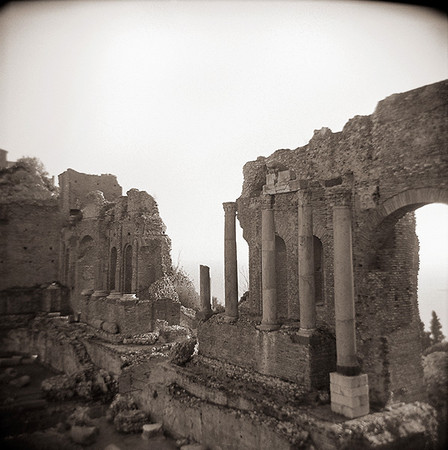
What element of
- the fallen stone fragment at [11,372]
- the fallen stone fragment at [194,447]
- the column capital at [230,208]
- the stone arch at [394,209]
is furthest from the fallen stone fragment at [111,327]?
the stone arch at [394,209]

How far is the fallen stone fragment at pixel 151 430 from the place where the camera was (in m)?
9.74

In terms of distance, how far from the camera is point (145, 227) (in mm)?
18562

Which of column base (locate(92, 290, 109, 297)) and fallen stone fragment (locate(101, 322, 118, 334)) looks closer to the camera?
fallen stone fragment (locate(101, 322, 118, 334))

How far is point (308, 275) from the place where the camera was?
30.6ft

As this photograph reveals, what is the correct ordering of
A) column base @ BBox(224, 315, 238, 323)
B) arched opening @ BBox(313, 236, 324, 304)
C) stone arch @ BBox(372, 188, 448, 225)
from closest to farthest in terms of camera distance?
1. stone arch @ BBox(372, 188, 448, 225)
2. arched opening @ BBox(313, 236, 324, 304)
3. column base @ BBox(224, 315, 238, 323)

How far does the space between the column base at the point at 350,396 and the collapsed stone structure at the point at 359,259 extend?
2 cm

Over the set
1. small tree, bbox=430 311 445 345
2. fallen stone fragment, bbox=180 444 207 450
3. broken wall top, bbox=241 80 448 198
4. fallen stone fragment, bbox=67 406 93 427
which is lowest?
fallen stone fragment, bbox=67 406 93 427

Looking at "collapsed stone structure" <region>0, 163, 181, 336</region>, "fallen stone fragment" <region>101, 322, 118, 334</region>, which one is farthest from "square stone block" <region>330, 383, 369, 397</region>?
"fallen stone fragment" <region>101, 322, 118, 334</region>

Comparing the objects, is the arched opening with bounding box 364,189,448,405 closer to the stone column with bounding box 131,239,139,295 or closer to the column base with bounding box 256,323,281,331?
the column base with bounding box 256,323,281,331

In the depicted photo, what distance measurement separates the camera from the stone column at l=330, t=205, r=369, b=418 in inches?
293

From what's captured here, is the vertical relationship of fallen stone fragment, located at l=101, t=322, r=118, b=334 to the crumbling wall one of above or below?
below

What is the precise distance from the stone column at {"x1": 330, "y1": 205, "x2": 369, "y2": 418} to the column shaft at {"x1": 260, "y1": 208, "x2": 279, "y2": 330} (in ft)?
7.26

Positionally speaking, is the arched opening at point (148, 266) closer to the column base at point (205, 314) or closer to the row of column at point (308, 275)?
the column base at point (205, 314)

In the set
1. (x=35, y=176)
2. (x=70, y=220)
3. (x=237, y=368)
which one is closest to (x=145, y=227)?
(x=70, y=220)
